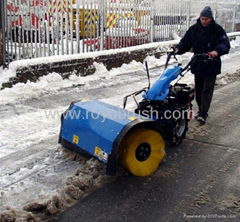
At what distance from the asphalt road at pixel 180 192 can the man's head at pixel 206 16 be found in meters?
1.73

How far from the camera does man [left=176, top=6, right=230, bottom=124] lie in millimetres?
5535

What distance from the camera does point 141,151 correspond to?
154 inches

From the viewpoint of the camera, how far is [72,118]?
164 inches

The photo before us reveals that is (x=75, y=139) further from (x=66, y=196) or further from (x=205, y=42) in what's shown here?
(x=205, y=42)

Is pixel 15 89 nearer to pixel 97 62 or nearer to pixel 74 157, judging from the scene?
pixel 97 62

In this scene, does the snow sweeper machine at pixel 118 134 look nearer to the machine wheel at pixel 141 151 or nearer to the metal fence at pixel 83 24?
the machine wheel at pixel 141 151

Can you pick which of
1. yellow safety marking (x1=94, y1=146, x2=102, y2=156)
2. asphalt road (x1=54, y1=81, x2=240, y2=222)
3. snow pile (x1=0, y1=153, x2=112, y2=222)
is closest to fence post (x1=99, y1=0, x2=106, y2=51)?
asphalt road (x1=54, y1=81, x2=240, y2=222)

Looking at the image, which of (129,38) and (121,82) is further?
(129,38)

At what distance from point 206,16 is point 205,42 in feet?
1.38

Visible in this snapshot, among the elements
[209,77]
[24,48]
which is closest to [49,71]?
[24,48]

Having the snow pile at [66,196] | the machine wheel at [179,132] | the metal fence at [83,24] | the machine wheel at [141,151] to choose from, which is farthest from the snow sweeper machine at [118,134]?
the metal fence at [83,24]

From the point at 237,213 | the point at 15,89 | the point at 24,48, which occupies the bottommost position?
the point at 237,213

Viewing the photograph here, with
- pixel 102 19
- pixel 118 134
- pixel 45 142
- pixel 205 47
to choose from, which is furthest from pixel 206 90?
pixel 102 19

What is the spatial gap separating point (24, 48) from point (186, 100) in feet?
14.8
